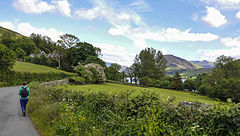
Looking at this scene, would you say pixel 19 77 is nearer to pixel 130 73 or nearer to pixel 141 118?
pixel 141 118

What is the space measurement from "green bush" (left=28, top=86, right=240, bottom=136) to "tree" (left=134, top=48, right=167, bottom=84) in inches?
2452

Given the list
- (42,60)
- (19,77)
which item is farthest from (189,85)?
(42,60)

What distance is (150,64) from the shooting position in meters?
70.6

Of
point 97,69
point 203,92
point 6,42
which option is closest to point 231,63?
point 203,92

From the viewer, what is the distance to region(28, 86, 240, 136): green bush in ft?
11.1

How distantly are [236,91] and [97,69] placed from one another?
37.8 metres

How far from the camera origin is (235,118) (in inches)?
121

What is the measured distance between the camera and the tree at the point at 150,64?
68312mm

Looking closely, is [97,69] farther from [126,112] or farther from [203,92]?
[126,112]

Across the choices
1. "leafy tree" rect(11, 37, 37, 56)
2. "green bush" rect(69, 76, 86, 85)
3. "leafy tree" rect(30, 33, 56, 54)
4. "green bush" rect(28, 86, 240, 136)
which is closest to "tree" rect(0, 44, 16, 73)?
"green bush" rect(69, 76, 86, 85)

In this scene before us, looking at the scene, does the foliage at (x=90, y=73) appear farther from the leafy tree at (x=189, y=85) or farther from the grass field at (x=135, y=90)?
the leafy tree at (x=189, y=85)

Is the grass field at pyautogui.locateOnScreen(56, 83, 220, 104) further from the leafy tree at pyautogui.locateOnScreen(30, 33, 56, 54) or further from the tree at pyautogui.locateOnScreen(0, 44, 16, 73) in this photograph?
the leafy tree at pyautogui.locateOnScreen(30, 33, 56, 54)

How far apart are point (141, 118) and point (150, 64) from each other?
2669 inches

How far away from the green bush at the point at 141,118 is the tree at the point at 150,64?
62282 mm
